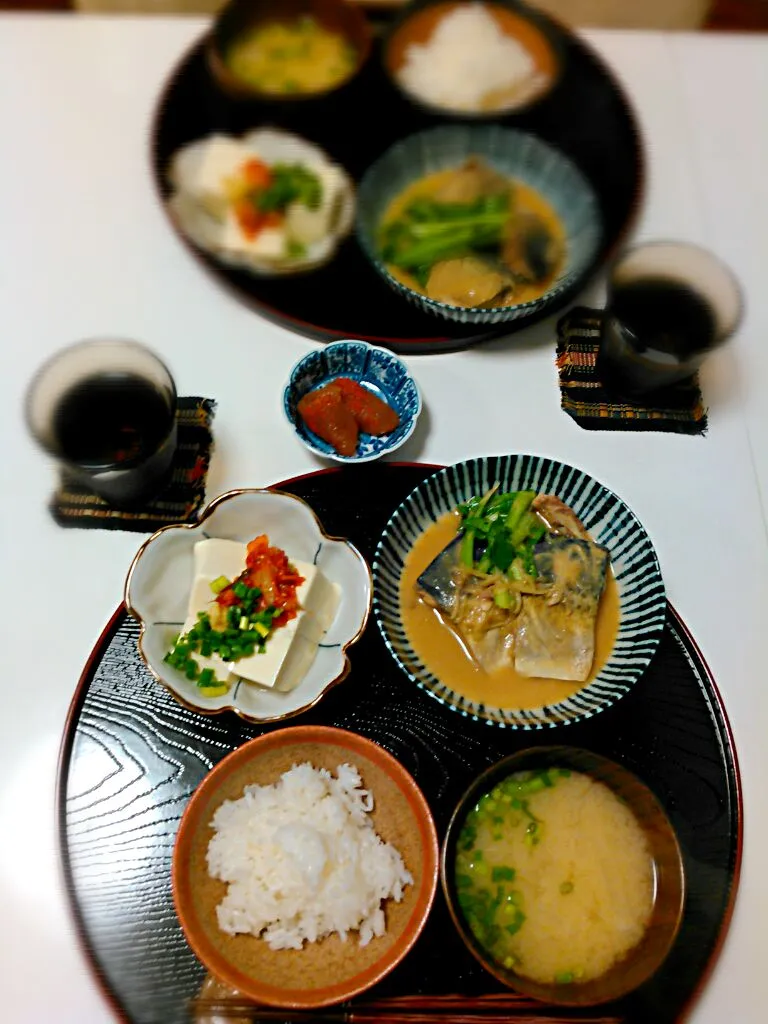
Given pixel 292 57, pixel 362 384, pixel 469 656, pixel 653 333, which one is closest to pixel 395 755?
pixel 469 656

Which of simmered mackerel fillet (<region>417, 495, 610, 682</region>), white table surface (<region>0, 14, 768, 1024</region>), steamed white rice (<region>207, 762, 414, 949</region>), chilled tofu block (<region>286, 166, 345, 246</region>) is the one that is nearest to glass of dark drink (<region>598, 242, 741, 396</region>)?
white table surface (<region>0, 14, 768, 1024</region>)

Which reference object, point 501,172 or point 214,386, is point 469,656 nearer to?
point 214,386

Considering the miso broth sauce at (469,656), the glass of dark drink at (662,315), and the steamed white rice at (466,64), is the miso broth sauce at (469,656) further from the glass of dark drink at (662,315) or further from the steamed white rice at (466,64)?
the steamed white rice at (466,64)

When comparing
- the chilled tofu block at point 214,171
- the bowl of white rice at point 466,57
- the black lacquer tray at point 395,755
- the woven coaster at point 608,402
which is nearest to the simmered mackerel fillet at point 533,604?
the black lacquer tray at point 395,755

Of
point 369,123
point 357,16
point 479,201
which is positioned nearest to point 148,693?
point 479,201

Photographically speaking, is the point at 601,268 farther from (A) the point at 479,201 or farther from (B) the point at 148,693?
(B) the point at 148,693

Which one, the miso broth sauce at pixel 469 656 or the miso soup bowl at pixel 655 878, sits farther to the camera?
the miso broth sauce at pixel 469 656

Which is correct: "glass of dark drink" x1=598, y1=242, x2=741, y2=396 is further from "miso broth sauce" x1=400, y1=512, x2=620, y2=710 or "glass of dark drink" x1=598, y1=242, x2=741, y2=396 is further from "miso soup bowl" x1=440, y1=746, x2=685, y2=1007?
"miso soup bowl" x1=440, y1=746, x2=685, y2=1007
